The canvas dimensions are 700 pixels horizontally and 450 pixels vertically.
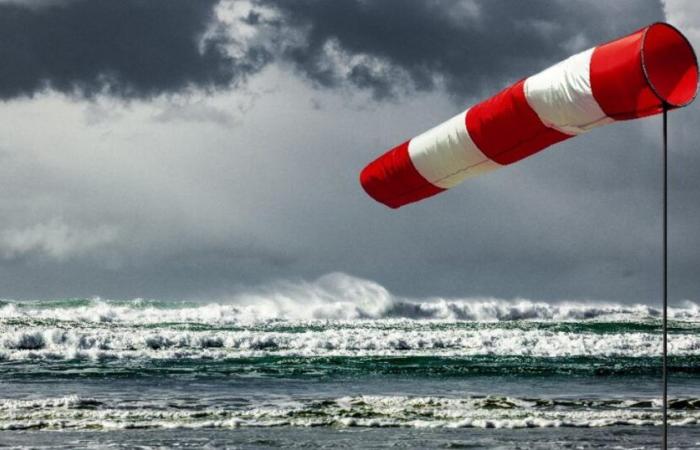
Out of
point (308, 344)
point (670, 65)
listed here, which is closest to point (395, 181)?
point (670, 65)

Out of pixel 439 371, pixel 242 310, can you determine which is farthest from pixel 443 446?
pixel 242 310

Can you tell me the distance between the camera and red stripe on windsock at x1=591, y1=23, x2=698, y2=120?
5113mm

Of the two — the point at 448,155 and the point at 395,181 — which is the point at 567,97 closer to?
the point at 448,155

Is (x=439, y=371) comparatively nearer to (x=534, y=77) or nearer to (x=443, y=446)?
(x=443, y=446)

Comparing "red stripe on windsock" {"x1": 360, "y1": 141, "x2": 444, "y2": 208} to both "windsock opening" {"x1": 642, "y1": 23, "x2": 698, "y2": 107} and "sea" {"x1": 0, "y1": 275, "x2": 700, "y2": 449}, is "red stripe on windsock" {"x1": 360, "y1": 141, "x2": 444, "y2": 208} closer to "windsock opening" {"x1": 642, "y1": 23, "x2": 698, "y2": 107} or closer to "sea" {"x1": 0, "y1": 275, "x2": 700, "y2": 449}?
"windsock opening" {"x1": 642, "y1": 23, "x2": 698, "y2": 107}

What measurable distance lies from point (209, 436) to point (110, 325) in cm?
2498

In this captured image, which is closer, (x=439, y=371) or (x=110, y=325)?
(x=439, y=371)

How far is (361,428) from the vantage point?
13.0 metres

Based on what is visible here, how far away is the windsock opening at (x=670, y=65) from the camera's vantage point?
5145mm

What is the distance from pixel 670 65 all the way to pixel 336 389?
13.6 m

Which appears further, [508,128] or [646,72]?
[508,128]

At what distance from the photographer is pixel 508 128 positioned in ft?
20.0

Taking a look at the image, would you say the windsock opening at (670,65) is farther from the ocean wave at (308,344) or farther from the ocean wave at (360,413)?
the ocean wave at (308,344)

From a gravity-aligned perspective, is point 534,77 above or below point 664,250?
above
